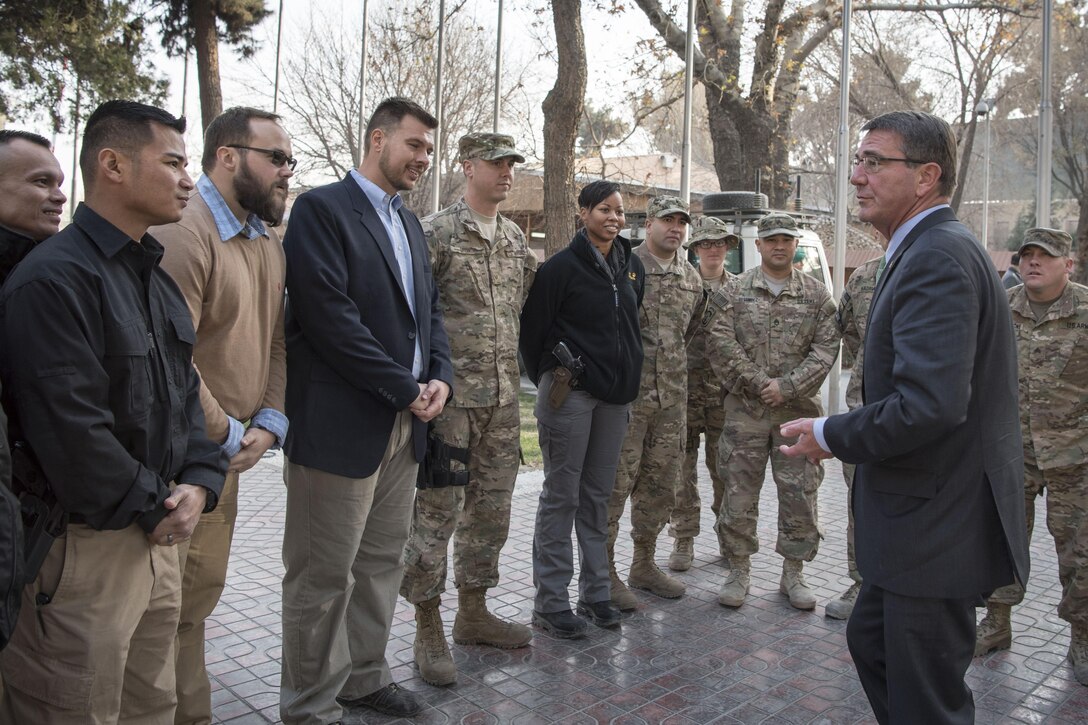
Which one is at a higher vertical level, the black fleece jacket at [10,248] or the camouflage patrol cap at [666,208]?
the camouflage patrol cap at [666,208]

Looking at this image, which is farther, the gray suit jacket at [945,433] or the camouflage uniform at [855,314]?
the camouflage uniform at [855,314]

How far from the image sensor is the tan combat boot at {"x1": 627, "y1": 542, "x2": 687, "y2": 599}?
5.30 meters

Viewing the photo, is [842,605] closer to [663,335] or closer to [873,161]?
[663,335]

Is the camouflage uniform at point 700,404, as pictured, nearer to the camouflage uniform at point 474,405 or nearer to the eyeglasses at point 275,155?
the camouflage uniform at point 474,405

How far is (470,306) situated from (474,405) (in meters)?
0.48

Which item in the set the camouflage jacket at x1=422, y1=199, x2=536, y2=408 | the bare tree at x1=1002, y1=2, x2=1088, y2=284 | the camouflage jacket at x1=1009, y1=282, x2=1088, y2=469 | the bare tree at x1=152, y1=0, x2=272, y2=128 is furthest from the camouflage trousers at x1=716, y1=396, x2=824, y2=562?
the bare tree at x1=1002, y1=2, x2=1088, y2=284

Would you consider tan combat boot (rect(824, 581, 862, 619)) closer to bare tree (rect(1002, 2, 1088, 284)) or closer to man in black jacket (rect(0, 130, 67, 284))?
man in black jacket (rect(0, 130, 67, 284))

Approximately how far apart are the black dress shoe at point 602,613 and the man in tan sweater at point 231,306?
2.13 m

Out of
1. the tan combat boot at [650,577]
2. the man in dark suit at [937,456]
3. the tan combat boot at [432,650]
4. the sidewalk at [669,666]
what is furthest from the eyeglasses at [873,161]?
the tan combat boot at [650,577]

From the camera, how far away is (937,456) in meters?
2.60

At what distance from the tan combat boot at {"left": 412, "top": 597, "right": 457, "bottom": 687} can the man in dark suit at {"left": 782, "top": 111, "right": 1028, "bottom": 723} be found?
1987 millimetres

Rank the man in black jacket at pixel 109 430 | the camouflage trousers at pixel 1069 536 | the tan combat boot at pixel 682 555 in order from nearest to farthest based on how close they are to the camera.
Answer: the man in black jacket at pixel 109 430 < the camouflage trousers at pixel 1069 536 < the tan combat boot at pixel 682 555

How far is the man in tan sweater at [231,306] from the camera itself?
3.10 meters

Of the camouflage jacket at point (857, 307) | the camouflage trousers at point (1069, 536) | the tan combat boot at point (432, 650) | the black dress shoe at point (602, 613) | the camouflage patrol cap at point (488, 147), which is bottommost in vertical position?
the black dress shoe at point (602, 613)
